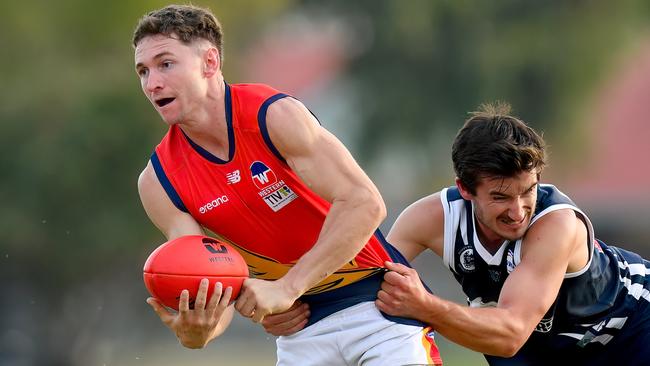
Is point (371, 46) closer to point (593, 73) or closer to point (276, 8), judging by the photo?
point (276, 8)

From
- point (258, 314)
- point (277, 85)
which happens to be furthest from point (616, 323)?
point (277, 85)

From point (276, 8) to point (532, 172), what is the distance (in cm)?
2043

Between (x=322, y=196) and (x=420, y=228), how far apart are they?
1.01 meters

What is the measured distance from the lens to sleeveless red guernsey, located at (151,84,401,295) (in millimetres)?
6164

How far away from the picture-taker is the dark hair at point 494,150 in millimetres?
6332

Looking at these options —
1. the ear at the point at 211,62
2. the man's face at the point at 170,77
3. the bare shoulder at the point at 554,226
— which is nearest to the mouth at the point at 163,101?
the man's face at the point at 170,77

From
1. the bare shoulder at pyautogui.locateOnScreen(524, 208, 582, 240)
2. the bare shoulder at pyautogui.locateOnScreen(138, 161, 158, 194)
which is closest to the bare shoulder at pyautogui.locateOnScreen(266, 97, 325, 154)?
the bare shoulder at pyautogui.locateOnScreen(138, 161, 158, 194)

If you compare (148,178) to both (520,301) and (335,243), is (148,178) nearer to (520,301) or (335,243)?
(335,243)

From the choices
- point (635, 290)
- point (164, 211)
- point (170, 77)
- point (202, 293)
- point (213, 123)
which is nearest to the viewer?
point (202, 293)

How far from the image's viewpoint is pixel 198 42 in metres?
6.32

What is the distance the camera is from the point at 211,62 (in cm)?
632

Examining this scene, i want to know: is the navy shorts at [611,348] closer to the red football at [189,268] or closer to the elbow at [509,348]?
the elbow at [509,348]

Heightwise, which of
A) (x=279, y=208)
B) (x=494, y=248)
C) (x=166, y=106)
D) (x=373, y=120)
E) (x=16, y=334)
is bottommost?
(x=16, y=334)

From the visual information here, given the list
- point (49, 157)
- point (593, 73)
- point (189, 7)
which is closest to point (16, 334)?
point (49, 157)
